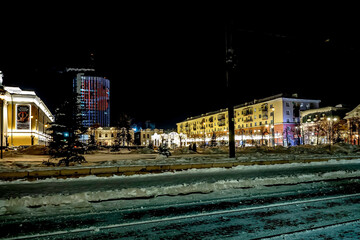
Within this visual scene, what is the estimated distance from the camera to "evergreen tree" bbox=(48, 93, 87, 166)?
14297 millimetres

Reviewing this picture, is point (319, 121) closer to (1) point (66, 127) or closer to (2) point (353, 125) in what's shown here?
(2) point (353, 125)

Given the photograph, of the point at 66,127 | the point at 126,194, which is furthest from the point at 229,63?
the point at 126,194

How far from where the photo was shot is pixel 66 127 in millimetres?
14312

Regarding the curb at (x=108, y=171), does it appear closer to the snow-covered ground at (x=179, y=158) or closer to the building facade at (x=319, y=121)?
the snow-covered ground at (x=179, y=158)

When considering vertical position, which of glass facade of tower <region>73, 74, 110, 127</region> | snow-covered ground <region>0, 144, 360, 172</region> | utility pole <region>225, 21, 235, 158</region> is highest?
Answer: glass facade of tower <region>73, 74, 110, 127</region>

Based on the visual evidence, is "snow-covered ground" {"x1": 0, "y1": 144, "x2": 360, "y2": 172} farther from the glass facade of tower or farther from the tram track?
the glass facade of tower

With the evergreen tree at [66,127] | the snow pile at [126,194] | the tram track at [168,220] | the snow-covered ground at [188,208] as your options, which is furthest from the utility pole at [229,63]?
the tram track at [168,220]

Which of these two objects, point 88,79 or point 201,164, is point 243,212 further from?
point 88,79

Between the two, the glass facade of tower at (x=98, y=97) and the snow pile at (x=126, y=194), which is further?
the glass facade of tower at (x=98, y=97)

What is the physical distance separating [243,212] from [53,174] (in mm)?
9007

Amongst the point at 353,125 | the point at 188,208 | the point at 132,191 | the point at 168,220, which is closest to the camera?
the point at 168,220

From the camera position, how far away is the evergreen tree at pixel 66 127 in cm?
1430

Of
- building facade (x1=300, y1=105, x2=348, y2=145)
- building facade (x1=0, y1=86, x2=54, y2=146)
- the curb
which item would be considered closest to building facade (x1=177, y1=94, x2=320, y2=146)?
building facade (x1=300, y1=105, x2=348, y2=145)

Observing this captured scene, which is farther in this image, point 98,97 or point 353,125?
point 98,97
